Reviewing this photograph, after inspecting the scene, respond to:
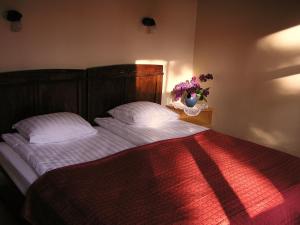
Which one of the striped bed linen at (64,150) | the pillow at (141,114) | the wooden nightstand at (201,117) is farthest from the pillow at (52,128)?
the wooden nightstand at (201,117)

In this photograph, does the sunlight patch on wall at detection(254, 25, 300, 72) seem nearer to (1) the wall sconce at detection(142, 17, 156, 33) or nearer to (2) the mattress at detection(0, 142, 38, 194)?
(1) the wall sconce at detection(142, 17, 156, 33)

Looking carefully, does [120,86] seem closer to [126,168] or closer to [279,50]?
[126,168]

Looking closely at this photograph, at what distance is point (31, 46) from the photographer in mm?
2434

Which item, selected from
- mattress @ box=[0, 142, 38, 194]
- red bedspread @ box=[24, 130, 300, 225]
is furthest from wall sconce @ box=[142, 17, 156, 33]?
mattress @ box=[0, 142, 38, 194]

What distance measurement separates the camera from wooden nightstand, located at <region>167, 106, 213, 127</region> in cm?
320

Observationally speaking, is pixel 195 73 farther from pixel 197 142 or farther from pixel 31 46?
pixel 31 46

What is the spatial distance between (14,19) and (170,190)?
5.47 feet

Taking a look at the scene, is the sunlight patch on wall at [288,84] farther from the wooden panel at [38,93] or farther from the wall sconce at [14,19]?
the wall sconce at [14,19]

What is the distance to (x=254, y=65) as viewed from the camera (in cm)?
311

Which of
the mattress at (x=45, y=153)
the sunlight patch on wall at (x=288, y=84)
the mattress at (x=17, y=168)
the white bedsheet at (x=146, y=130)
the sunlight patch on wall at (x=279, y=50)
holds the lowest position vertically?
the mattress at (x=17, y=168)

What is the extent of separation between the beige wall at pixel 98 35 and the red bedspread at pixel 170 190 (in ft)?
3.59

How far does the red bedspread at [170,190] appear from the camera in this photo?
143 cm

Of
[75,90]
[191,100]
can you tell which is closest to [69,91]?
[75,90]

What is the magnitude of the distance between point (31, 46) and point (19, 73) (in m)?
0.25
